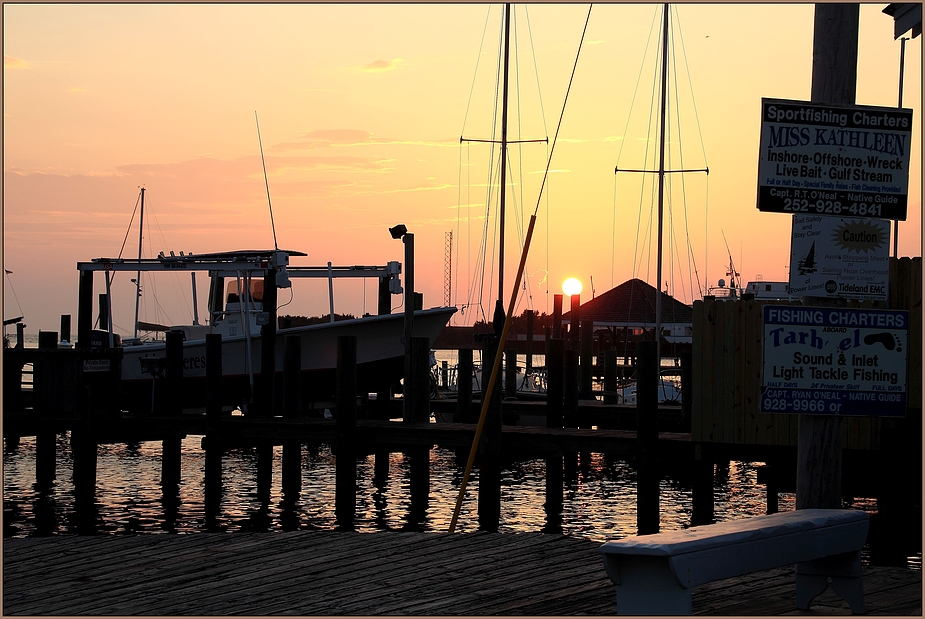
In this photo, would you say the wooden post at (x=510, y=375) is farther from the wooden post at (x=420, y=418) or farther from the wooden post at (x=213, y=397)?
the wooden post at (x=213, y=397)

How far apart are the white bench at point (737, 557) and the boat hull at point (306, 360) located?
55.4 feet

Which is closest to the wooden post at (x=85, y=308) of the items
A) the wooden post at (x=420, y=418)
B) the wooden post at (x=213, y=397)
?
the wooden post at (x=213, y=397)

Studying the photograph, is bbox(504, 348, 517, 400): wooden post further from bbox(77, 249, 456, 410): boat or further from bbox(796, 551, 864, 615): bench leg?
bbox(796, 551, 864, 615): bench leg

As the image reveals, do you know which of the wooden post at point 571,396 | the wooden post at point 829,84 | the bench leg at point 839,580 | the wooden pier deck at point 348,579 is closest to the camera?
the wooden post at point 829,84

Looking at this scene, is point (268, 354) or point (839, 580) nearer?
point (839, 580)

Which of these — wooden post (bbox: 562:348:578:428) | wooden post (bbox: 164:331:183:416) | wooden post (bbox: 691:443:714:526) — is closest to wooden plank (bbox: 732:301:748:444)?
wooden post (bbox: 691:443:714:526)

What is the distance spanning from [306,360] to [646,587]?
18491 mm

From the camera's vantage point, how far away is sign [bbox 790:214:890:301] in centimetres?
587

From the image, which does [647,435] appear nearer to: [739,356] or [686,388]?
[739,356]

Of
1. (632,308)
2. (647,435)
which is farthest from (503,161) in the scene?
(632,308)

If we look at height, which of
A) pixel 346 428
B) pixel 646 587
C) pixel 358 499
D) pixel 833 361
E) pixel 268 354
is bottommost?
pixel 358 499

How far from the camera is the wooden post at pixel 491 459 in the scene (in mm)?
13244

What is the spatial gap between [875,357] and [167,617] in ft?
14.6

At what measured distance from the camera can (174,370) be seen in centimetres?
1817
